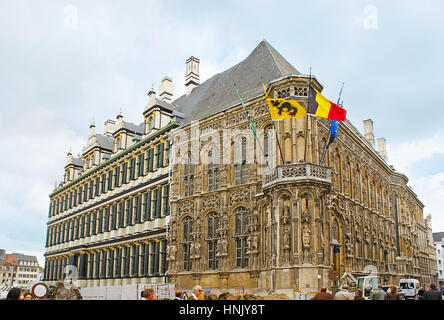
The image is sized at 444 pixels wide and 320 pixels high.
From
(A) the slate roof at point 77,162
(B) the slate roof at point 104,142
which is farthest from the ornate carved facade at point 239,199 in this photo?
(A) the slate roof at point 77,162

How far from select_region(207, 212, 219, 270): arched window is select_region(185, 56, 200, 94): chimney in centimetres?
1629

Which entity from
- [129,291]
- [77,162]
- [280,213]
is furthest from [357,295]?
[77,162]

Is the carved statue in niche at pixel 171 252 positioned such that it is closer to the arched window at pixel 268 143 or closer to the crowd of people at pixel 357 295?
the arched window at pixel 268 143

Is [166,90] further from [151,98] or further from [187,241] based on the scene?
[187,241]

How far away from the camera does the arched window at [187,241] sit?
2933 cm

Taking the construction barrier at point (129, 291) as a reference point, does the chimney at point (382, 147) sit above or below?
above

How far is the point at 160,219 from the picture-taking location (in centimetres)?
3325

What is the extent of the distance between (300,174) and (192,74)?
21697mm

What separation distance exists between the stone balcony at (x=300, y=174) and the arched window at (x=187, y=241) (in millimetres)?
8468

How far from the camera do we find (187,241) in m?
29.6
